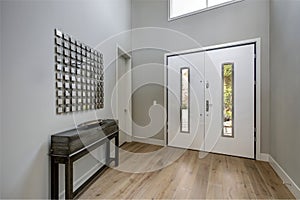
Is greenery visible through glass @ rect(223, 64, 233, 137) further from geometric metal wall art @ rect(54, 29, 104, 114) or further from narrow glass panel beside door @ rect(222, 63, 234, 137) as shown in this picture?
geometric metal wall art @ rect(54, 29, 104, 114)

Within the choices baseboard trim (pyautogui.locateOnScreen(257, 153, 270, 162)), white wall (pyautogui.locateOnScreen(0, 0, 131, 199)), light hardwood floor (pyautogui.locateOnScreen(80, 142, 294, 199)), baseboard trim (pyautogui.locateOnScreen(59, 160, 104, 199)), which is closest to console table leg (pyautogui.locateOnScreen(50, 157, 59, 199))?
white wall (pyautogui.locateOnScreen(0, 0, 131, 199))

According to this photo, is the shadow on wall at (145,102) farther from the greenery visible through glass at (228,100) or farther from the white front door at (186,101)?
the greenery visible through glass at (228,100)

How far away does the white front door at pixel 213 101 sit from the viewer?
3414mm

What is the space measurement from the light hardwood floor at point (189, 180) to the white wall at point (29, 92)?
2.58 ft

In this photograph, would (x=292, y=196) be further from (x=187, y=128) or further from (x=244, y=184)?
(x=187, y=128)

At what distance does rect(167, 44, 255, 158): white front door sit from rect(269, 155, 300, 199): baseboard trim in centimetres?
48

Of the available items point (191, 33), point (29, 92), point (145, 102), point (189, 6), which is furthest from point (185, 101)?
point (29, 92)

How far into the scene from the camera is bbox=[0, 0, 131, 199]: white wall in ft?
4.56

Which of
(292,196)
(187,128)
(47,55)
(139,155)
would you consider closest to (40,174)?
(47,55)

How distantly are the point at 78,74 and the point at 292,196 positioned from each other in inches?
112

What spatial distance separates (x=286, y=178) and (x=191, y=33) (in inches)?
119

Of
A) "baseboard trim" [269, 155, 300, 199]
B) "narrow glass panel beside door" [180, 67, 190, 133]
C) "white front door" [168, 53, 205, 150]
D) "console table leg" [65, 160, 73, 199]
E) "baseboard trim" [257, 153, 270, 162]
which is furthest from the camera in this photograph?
"narrow glass panel beside door" [180, 67, 190, 133]

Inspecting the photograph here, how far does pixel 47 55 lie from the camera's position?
5.82 feet

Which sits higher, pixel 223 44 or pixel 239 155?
pixel 223 44
